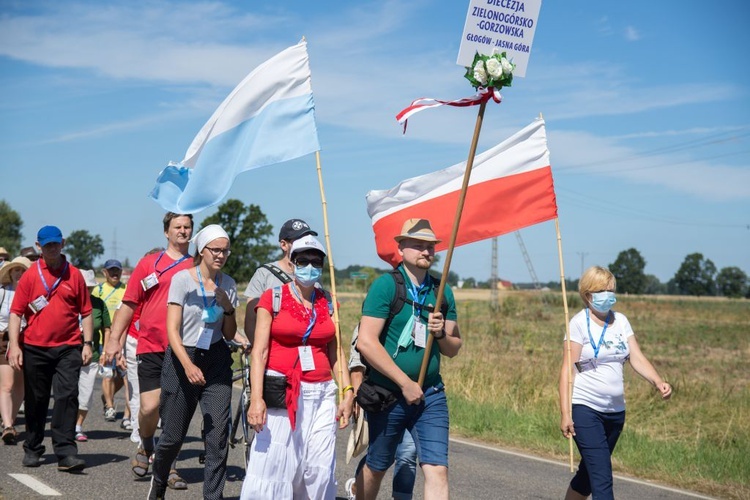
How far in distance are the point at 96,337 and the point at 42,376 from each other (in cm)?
278

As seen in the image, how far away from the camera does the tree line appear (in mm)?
47656

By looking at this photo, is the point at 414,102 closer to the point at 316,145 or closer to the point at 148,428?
the point at 316,145

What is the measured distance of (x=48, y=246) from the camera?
27.2 ft

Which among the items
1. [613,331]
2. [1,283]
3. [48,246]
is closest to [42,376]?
[48,246]

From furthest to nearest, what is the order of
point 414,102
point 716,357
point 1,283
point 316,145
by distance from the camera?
1. point 716,357
2. point 1,283
3. point 316,145
4. point 414,102

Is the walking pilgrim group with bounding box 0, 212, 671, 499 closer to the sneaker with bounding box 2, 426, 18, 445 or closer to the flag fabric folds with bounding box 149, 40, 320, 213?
the flag fabric folds with bounding box 149, 40, 320, 213

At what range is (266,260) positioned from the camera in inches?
1916

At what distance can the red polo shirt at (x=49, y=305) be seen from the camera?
8.39 metres

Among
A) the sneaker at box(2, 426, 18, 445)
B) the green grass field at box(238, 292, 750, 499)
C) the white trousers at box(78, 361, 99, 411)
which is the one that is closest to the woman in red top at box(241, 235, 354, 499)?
the green grass field at box(238, 292, 750, 499)

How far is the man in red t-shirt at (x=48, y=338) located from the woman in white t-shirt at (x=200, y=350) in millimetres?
2126

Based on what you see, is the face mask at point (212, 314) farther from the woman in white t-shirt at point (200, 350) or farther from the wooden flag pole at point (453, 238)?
the wooden flag pole at point (453, 238)

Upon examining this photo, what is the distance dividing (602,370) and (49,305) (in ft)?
16.2

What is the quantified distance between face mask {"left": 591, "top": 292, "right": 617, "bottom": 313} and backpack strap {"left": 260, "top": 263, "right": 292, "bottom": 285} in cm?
205

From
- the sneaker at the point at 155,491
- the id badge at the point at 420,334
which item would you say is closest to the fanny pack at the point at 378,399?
the id badge at the point at 420,334
